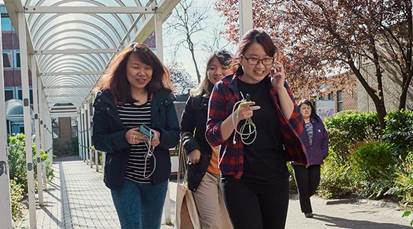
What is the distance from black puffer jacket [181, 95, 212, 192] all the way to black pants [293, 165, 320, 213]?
385 centimetres

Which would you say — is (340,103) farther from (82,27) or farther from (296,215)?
(296,215)

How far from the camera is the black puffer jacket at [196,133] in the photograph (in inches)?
159

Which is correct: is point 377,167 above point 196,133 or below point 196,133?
below

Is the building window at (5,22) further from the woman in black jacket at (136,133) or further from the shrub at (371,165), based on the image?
the shrub at (371,165)

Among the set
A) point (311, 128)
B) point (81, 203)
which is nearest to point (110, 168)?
point (311, 128)

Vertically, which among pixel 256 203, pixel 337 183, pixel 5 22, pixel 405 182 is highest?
pixel 5 22

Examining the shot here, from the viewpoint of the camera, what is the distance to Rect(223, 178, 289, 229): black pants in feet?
9.93

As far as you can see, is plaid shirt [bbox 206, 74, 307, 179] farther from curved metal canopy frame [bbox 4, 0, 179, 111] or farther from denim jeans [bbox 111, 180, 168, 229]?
curved metal canopy frame [bbox 4, 0, 179, 111]

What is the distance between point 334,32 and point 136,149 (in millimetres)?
9108

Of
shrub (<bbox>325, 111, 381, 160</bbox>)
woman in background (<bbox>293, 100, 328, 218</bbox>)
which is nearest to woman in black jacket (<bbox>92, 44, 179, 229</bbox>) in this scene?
woman in background (<bbox>293, 100, 328, 218</bbox>)

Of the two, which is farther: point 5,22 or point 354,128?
point 5,22

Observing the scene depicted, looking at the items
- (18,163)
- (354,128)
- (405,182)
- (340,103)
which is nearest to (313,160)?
(405,182)

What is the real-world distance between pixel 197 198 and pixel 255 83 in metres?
1.37

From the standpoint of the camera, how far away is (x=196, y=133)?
13.5 ft
